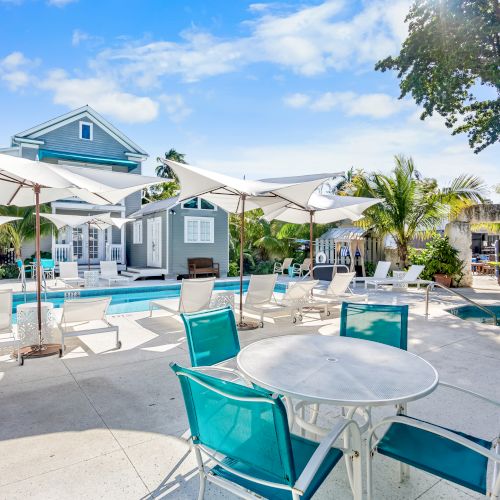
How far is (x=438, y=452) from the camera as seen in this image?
7.30 ft

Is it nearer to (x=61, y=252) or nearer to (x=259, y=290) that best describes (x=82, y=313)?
(x=259, y=290)

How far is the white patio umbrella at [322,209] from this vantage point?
8.59 m

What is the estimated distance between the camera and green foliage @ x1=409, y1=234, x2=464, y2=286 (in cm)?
1392

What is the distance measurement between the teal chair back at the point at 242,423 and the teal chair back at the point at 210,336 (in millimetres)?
1166

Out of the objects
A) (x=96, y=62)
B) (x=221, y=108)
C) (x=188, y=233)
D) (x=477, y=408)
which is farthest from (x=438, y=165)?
(x=477, y=408)

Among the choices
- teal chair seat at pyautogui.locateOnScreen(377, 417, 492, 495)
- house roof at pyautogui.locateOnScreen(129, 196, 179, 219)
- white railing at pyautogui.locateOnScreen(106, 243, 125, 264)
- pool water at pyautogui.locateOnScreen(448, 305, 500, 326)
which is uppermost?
house roof at pyautogui.locateOnScreen(129, 196, 179, 219)

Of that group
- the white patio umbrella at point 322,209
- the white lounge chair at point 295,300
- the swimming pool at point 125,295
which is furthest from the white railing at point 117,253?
the white lounge chair at point 295,300

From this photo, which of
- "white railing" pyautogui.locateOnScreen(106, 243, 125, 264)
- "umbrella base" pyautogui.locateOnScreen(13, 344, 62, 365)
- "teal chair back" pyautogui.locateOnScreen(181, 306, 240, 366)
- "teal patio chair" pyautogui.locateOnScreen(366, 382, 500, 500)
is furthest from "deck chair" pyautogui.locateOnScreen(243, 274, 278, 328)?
"white railing" pyautogui.locateOnScreen(106, 243, 125, 264)

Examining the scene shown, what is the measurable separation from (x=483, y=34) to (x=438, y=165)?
973cm

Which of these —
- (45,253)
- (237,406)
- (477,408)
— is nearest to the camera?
(237,406)

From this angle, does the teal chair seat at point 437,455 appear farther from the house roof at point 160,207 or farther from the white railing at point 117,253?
the white railing at point 117,253

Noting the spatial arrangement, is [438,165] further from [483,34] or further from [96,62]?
[96,62]

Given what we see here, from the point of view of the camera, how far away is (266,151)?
71.3ft

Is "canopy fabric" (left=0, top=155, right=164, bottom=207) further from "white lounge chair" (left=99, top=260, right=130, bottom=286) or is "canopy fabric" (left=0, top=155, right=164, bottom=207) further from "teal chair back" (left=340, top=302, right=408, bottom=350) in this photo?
"white lounge chair" (left=99, top=260, right=130, bottom=286)
